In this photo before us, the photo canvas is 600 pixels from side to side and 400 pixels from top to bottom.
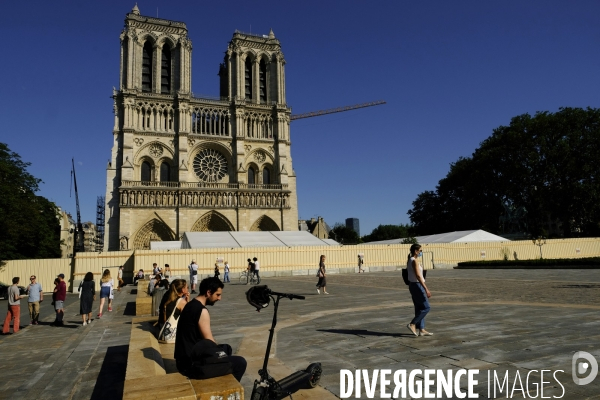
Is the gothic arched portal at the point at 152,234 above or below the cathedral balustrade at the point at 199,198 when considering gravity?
below

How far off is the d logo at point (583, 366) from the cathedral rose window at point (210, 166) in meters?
42.6

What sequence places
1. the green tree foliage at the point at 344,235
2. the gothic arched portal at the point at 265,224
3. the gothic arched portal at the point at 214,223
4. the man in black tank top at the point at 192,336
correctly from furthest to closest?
the green tree foliage at the point at 344,235
the gothic arched portal at the point at 265,224
the gothic arched portal at the point at 214,223
the man in black tank top at the point at 192,336

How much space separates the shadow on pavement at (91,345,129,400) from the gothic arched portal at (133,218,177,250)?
35.3 m

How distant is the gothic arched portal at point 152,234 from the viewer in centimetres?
3997

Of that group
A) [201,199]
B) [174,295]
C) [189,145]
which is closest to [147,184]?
[201,199]

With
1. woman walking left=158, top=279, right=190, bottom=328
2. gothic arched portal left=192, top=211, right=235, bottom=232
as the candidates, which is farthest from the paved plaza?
gothic arched portal left=192, top=211, right=235, bottom=232

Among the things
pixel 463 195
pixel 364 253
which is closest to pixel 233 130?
pixel 364 253

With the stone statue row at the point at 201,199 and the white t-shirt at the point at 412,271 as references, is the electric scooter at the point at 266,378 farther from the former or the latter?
the stone statue row at the point at 201,199

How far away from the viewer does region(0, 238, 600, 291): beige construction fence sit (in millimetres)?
24266

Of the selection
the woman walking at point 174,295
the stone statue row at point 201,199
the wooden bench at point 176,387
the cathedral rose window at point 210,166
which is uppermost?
the cathedral rose window at point 210,166

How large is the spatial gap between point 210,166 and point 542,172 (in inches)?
1380

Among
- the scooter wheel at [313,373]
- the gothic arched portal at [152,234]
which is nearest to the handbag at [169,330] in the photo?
the scooter wheel at [313,373]

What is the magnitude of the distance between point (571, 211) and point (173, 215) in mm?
40346

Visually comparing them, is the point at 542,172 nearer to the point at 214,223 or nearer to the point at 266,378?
the point at 214,223
